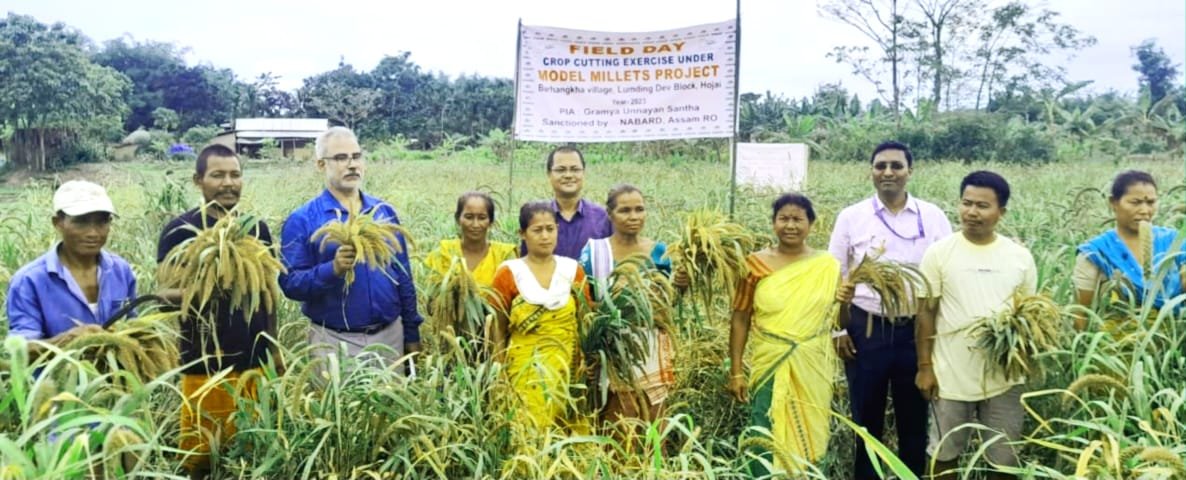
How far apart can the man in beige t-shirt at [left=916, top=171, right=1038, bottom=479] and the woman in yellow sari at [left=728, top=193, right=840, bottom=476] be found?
382 millimetres

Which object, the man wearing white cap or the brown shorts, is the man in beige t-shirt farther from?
the man wearing white cap

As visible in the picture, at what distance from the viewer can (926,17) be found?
2150 cm

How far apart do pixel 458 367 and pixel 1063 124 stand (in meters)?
20.2

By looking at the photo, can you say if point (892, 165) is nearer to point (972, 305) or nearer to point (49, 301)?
point (972, 305)

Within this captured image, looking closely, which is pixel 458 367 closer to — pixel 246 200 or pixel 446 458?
pixel 446 458

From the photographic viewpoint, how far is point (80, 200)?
2334 mm

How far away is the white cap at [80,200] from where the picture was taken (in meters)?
2.31

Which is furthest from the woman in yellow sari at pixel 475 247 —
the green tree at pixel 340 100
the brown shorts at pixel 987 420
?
the green tree at pixel 340 100

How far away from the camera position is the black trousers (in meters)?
3.21

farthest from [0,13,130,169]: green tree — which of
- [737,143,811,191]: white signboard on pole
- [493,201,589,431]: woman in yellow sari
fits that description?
[493,201,589,431]: woman in yellow sari

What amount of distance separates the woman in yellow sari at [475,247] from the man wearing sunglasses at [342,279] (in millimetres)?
163

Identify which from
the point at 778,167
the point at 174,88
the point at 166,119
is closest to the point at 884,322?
the point at 778,167

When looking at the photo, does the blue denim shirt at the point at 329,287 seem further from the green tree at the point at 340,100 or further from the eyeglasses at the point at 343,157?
the green tree at the point at 340,100

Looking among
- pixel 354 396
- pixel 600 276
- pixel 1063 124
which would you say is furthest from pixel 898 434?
pixel 1063 124
